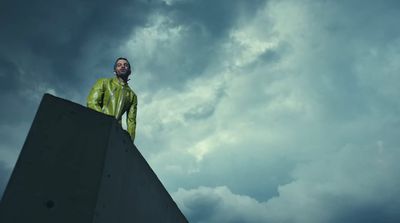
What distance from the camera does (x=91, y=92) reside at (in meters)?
5.42

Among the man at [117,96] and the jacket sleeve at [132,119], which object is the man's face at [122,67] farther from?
the jacket sleeve at [132,119]

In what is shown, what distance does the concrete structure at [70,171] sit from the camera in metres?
2.79

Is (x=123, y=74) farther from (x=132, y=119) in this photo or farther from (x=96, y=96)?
(x=132, y=119)

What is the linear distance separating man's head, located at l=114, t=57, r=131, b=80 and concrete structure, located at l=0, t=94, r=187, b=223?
7.80 ft

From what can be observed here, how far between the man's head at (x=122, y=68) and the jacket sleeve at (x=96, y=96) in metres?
0.47

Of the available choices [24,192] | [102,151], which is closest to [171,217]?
[102,151]

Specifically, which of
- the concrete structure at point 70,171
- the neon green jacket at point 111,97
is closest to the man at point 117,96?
the neon green jacket at point 111,97

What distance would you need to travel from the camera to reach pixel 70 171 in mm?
3027

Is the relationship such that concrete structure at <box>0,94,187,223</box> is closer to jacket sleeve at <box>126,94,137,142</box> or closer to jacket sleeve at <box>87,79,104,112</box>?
jacket sleeve at <box>87,79,104,112</box>

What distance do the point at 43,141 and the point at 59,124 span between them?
9.0 inches

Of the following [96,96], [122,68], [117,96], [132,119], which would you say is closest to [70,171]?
[96,96]

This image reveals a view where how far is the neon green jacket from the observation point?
212 inches

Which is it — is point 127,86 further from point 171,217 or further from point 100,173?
point 100,173

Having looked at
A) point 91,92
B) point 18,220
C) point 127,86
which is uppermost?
point 127,86
